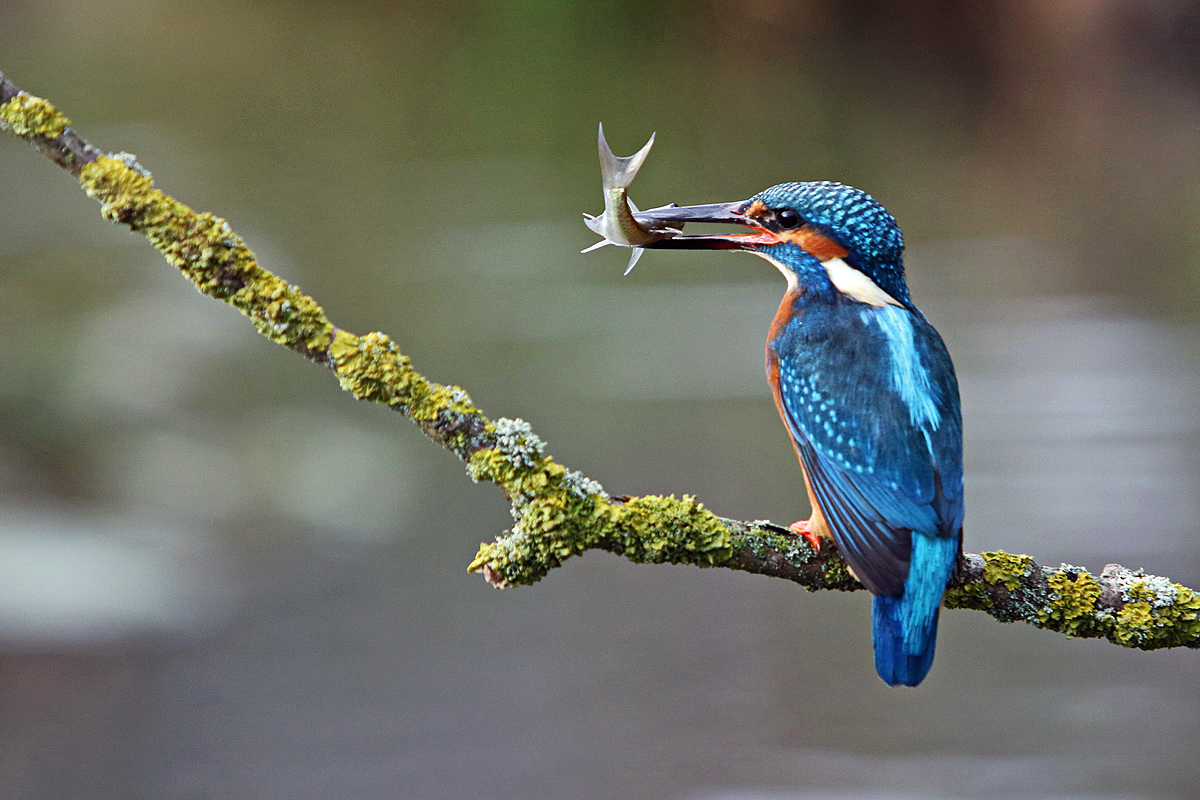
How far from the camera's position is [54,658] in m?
4.93

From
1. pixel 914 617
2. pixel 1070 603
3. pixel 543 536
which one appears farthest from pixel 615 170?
pixel 1070 603

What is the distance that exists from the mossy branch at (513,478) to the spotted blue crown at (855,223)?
1.42 ft

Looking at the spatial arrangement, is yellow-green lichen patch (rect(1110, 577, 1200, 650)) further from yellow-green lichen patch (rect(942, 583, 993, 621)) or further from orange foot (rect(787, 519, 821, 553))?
orange foot (rect(787, 519, 821, 553))

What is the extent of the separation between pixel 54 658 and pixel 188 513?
2.98 ft

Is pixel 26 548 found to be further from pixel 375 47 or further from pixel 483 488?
pixel 375 47

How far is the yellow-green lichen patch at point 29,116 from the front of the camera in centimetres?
116

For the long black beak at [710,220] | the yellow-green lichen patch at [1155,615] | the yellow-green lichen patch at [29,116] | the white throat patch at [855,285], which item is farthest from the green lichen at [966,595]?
the yellow-green lichen patch at [29,116]

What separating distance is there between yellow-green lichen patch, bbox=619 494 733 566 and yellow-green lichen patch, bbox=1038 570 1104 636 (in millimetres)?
409

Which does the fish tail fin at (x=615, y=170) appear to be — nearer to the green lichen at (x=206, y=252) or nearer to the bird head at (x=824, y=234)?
the bird head at (x=824, y=234)

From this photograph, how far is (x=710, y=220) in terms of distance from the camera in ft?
5.56

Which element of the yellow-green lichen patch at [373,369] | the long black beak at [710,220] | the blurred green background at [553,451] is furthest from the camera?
the blurred green background at [553,451]

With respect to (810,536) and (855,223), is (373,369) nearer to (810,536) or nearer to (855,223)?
(810,536)

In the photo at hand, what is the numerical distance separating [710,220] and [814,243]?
0.49ft

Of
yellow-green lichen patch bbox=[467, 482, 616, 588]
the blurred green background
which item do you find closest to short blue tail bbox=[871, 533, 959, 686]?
yellow-green lichen patch bbox=[467, 482, 616, 588]
